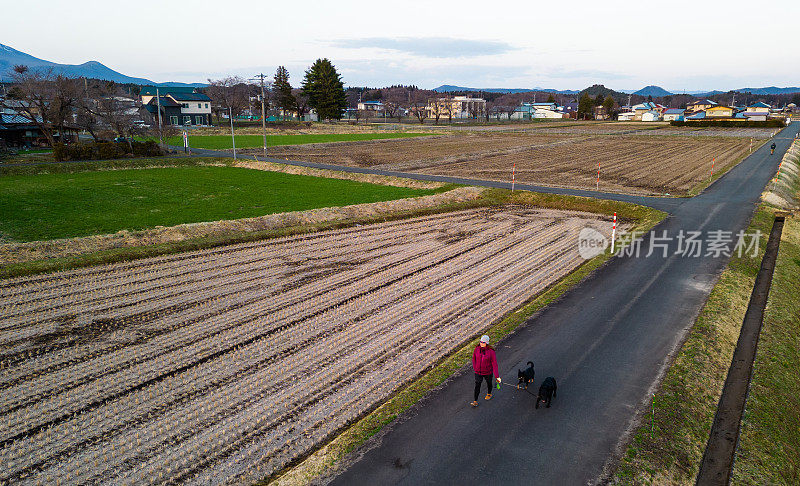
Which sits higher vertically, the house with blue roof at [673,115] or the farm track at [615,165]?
the house with blue roof at [673,115]

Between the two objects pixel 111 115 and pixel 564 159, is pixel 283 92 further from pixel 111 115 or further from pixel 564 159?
pixel 564 159

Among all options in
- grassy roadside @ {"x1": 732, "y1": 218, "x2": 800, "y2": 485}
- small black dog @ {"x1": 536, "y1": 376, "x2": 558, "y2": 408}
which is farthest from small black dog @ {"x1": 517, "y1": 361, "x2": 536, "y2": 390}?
grassy roadside @ {"x1": 732, "y1": 218, "x2": 800, "y2": 485}

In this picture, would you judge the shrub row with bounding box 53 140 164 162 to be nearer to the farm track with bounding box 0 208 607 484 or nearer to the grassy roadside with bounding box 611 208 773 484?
the farm track with bounding box 0 208 607 484

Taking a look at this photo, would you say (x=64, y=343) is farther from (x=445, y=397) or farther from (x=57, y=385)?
(x=445, y=397)

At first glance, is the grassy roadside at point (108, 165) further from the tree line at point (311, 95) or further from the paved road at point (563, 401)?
the tree line at point (311, 95)

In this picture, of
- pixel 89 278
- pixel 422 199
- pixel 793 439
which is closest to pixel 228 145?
pixel 422 199

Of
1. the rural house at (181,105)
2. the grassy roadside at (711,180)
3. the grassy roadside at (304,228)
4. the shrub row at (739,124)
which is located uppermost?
the rural house at (181,105)

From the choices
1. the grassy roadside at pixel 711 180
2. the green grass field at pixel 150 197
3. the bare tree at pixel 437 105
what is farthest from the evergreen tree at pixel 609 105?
the green grass field at pixel 150 197

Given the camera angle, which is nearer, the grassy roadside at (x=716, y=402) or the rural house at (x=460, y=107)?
the grassy roadside at (x=716, y=402)
